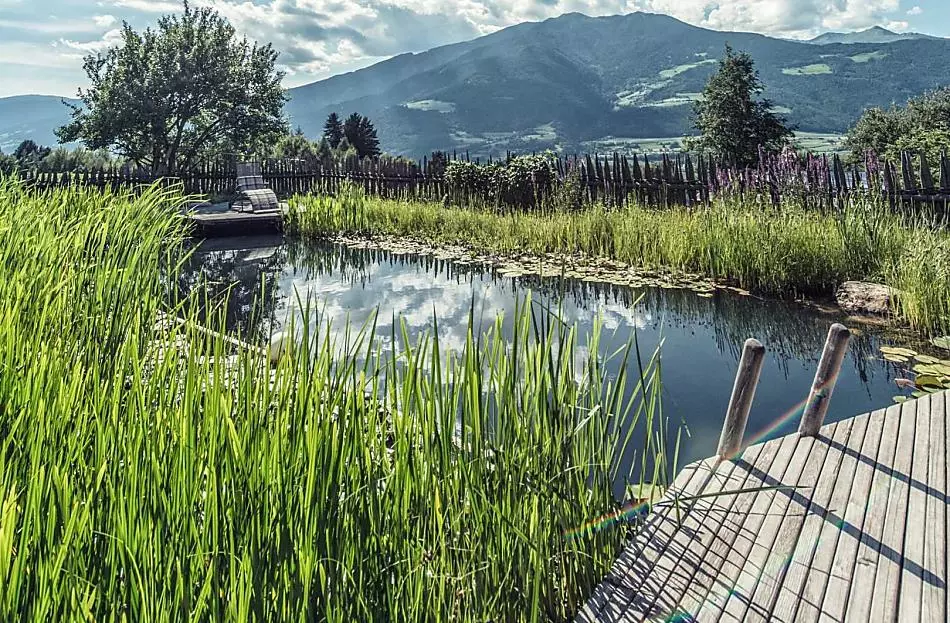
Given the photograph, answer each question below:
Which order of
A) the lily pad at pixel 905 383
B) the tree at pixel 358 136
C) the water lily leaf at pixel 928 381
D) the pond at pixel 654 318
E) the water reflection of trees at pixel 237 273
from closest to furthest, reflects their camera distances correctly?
1. the pond at pixel 654 318
2. the water lily leaf at pixel 928 381
3. the lily pad at pixel 905 383
4. the water reflection of trees at pixel 237 273
5. the tree at pixel 358 136

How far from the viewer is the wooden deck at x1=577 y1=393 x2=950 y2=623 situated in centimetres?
182

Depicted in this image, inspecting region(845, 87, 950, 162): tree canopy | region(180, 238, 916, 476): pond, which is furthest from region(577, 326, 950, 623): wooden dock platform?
region(845, 87, 950, 162): tree canopy

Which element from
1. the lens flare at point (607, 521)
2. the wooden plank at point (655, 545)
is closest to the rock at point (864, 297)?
the wooden plank at point (655, 545)

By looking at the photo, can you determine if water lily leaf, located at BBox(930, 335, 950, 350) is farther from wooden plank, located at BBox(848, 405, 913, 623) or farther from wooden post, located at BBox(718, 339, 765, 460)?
wooden post, located at BBox(718, 339, 765, 460)

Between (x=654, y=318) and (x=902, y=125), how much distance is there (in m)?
58.7

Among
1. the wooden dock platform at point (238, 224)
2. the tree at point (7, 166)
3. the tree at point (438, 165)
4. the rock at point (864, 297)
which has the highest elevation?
the tree at point (7, 166)

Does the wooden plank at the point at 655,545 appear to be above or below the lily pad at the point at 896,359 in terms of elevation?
above

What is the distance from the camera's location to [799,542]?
2094 mm

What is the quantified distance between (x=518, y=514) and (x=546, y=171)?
10625 mm

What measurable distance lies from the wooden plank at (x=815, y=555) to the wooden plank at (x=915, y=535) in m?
0.15

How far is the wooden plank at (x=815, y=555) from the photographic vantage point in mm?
1801

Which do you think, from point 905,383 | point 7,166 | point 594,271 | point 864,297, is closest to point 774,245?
point 864,297

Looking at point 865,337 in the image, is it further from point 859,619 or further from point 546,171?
point 546,171

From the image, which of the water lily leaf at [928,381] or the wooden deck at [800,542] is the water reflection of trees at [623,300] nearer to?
the water lily leaf at [928,381]
